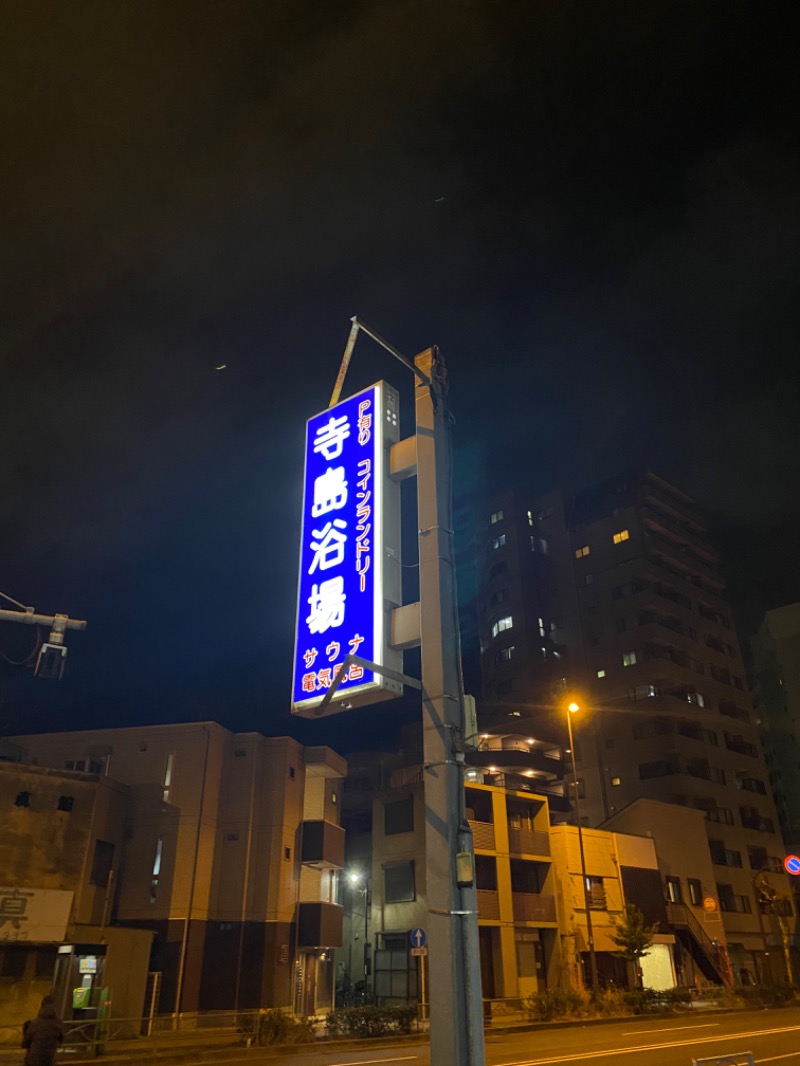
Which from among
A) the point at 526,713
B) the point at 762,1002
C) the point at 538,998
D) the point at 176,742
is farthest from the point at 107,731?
the point at 526,713

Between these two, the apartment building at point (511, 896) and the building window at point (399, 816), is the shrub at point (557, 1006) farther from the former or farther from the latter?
the building window at point (399, 816)

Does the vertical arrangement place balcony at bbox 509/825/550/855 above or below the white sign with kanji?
above

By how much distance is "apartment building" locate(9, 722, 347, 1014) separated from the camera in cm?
3475

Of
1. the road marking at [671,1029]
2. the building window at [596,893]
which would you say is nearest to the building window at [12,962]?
the road marking at [671,1029]

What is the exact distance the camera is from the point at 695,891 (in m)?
53.1

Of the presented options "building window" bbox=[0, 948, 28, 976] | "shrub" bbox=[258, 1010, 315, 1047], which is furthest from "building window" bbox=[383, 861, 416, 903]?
"building window" bbox=[0, 948, 28, 976]

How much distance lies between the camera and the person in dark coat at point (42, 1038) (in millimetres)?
12867

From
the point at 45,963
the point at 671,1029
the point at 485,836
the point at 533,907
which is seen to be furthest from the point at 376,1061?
the point at 533,907

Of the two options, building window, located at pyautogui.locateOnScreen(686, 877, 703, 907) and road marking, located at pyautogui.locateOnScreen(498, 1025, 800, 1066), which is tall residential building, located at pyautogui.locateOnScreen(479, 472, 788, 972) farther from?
road marking, located at pyautogui.locateOnScreen(498, 1025, 800, 1066)

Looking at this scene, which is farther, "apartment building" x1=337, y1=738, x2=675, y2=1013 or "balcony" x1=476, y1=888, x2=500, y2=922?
"apartment building" x1=337, y1=738, x2=675, y2=1013

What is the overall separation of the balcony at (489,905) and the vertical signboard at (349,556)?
34507 mm

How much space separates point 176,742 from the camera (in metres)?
38.8

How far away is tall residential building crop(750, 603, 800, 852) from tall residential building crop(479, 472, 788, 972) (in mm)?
13008

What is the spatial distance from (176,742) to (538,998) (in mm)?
21098
